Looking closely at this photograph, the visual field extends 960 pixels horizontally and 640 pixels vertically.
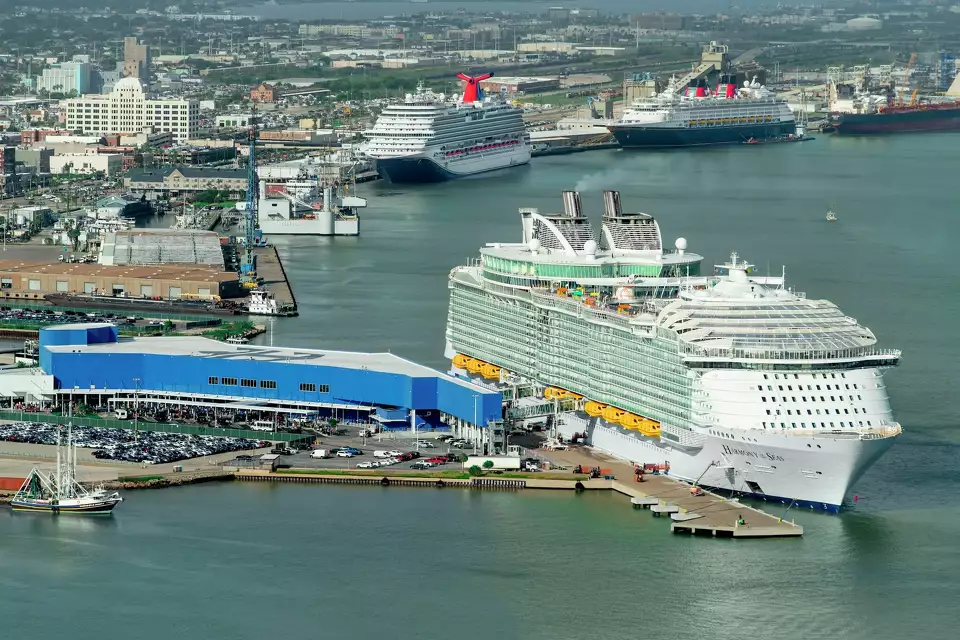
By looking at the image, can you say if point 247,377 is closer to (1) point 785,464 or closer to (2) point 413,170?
(1) point 785,464

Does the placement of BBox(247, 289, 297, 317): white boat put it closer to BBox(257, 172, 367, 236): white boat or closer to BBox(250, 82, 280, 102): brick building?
BBox(257, 172, 367, 236): white boat

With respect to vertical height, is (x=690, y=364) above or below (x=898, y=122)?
above

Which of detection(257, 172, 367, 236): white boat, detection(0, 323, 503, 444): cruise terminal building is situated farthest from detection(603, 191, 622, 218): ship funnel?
detection(257, 172, 367, 236): white boat

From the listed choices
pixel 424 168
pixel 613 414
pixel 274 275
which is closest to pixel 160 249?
pixel 274 275

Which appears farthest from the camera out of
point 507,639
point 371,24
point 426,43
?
point 371,24

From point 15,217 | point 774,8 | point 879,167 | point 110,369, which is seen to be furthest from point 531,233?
point 774,8

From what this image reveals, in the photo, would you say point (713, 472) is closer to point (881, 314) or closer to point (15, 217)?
point (881, 314)
